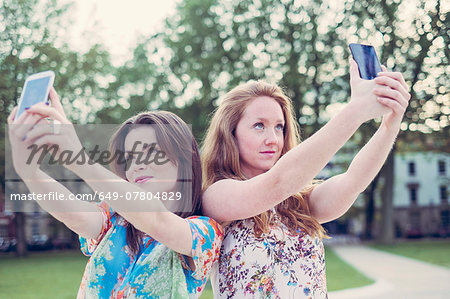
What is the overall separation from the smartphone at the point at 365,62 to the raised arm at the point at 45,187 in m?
0.96

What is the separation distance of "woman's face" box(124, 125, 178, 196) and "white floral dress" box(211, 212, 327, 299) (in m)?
0.33

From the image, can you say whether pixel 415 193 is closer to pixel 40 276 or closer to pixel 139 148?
pixel 40 276

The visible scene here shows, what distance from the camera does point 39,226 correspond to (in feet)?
158

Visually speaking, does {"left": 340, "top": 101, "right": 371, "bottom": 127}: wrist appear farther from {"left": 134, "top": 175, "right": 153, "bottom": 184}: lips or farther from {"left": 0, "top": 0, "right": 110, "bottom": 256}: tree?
{"left": 0, "top": 0, "right": 110, "bottom": 256}: tree

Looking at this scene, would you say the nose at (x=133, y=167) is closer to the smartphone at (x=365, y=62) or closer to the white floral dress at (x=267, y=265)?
the white floral dress at (x=267, y=265)

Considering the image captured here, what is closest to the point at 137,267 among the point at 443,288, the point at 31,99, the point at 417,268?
the point at 31,99

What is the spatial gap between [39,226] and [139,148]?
50.0 m

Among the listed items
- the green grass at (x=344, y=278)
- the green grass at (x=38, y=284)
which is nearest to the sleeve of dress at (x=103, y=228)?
the green grass at (x=38, y=284)

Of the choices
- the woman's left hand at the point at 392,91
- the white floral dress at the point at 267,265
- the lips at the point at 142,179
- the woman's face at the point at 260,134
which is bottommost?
the white floral dress at the point at 267,265

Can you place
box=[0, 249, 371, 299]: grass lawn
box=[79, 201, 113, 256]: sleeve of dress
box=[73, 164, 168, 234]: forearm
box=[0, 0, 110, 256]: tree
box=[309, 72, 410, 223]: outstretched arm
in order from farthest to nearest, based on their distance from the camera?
1. box=[0, 0, 110, 256]: tree
2. box=[0, 249, 371, 299]: grass lawn
3. box=[79, 201, 113, 256]: sleeve of dress
4. box=[309, 72, 410, 223]: outstretched arm
5. box=[73, 164, 168, 234]: forearm

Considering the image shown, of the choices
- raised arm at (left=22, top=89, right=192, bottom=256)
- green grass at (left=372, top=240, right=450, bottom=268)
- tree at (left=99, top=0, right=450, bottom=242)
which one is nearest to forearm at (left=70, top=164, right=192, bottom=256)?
raised arm at (left=22, top=89, right=192, bottom=256)

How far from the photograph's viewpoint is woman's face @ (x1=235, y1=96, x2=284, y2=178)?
81.3 inches

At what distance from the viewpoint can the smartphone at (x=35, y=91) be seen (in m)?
1.39

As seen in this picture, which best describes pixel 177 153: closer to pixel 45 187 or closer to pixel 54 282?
pixel 45 187
